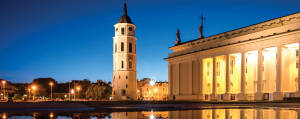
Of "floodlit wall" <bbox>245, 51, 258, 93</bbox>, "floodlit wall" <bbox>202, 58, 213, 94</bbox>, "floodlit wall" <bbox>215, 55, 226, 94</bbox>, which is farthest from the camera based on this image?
"floodlit wall" <bbox>202, 58, 213, 94</bbox>

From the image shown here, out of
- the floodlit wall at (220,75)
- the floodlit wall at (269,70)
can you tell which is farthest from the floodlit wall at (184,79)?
the floodlit wall at (269,70)

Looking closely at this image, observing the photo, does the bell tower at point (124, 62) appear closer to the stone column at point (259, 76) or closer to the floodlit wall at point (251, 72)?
the floodlit wall at point (251, 72)

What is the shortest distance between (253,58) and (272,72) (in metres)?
4.27

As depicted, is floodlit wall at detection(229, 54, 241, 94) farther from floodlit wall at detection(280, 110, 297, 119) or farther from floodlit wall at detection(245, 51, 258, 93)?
floodlit wall at detection(280, 110, 297, 119)

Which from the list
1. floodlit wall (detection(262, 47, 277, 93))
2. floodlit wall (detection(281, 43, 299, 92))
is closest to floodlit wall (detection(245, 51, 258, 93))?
floodlit wall (detection(262, 47, 277, 93))

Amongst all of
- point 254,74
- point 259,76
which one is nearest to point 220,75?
point 254,74

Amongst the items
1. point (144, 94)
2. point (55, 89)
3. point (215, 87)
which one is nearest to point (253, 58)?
point (215, 87)

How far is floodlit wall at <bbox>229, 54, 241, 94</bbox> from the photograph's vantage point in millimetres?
51469

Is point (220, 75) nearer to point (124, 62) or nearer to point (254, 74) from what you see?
point (254, 74)

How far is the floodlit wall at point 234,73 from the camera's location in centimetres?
5147

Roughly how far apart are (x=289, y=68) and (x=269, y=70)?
3316 millimetres

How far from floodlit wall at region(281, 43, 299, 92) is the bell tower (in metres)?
47.0

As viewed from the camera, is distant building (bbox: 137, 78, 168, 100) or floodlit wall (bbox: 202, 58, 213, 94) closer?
floodlit wall (bbox: 202, 58, 213, 94)

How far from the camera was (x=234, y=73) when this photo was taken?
172ft
